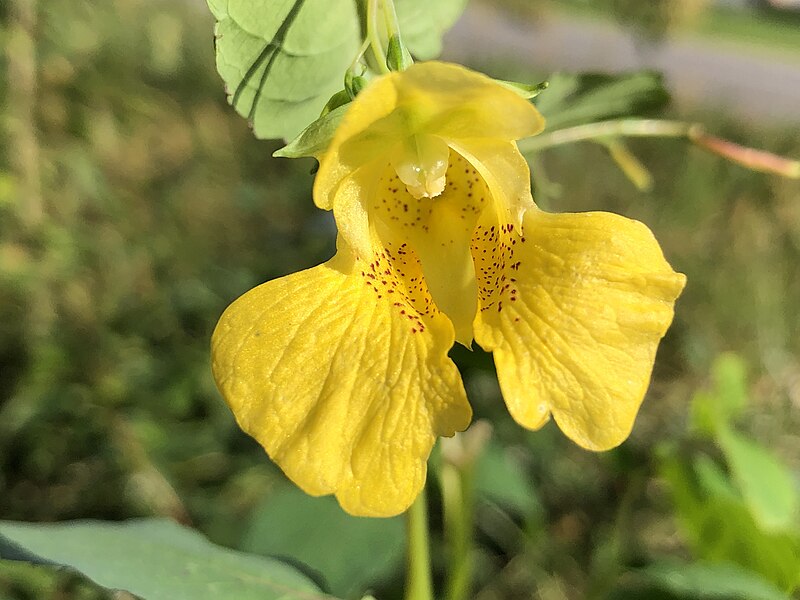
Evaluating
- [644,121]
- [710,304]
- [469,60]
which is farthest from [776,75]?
[644,121]

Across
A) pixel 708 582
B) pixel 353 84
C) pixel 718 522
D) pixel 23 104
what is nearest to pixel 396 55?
pixel 353 84

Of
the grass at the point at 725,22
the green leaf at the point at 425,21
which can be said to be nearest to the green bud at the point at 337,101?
the green leaf at the point at 425,21

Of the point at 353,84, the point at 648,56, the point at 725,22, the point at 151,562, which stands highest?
the point at 353,84

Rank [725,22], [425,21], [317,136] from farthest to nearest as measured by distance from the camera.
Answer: [725,22] → [425,21] → [317,136]

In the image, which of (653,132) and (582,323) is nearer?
(582,323)

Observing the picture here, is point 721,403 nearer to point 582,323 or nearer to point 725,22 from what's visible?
point 582,323

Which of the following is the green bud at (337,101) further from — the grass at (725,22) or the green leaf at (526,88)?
the grass at (725,22)

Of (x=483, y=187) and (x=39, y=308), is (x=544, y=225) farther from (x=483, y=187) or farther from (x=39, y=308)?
(x=39, y=308)

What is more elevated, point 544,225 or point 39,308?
point 544,225
